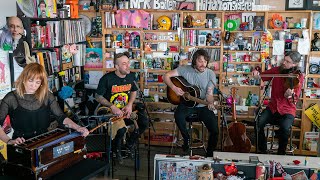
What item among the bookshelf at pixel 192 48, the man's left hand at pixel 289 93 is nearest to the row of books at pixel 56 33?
the bookshelf at pixel 192 48

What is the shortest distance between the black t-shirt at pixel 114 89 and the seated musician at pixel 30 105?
3.74ft

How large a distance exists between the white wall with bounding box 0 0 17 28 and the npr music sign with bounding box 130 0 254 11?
1741 millimetres

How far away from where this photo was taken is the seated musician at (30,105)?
2871mm

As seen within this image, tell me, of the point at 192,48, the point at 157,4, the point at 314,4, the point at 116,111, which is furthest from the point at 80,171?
the point at 314,4

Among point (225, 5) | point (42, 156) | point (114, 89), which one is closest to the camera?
point (42, 156)

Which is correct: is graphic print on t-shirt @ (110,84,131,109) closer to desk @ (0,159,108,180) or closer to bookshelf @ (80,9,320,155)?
bookshelf @ (80,9,320,155)

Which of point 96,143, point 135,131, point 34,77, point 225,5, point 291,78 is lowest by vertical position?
point 96,143

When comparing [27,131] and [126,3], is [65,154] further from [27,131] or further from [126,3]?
[126,3]

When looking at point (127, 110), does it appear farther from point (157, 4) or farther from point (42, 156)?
point (42, 156)

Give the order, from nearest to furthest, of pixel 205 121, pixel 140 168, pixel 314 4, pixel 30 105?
pixel 30 105
pixel 205 121
pixel 140 168
pixel 314 4

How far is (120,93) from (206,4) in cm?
170

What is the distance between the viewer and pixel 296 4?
4.77 metres

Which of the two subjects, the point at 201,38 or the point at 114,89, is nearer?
Answer: the point at 114,89

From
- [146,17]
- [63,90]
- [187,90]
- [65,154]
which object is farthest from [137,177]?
[146,17]
